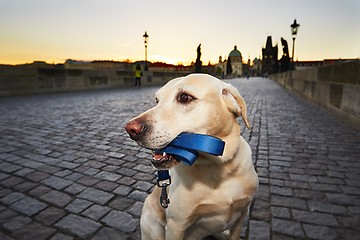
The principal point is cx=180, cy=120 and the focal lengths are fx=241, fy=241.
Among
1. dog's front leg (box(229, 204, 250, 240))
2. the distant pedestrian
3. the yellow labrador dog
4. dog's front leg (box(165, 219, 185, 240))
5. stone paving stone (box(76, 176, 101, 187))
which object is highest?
the distant pedestrian

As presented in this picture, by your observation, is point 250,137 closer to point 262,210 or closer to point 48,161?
point 262,210

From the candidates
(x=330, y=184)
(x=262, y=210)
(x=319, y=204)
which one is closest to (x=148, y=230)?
(x=262, y=210)

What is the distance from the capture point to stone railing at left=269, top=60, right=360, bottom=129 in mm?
6363

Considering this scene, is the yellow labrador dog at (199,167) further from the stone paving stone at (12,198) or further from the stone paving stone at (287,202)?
the stone paving stone at (12,198)

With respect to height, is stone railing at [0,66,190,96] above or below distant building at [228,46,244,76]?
below

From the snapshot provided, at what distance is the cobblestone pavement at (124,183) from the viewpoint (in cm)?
244

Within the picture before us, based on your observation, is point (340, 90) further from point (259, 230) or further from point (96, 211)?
point (96, 211)

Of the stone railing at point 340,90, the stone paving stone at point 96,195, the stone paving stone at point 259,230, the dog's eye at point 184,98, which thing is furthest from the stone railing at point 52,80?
the stone railing at point 340,90

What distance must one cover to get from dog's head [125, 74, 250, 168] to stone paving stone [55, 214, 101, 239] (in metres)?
1.32

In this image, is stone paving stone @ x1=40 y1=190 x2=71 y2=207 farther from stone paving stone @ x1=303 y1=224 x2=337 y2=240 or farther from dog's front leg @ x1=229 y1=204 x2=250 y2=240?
stone paving stone @ x1=303 y1=224 x2=337 y2=240

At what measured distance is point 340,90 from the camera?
7469mm

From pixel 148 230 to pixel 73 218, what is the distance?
42.8 inches

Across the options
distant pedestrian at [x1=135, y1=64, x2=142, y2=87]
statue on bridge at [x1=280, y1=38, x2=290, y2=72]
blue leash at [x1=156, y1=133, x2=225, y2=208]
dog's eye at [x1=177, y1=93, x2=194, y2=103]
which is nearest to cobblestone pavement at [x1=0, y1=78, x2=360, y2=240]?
blue leash at [x1=156, y1=133, x2=225, y2=208]

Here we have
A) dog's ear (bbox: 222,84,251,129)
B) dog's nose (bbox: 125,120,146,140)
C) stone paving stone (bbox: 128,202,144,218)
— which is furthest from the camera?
stone paving stone (bbox: 128,202,144,218)
